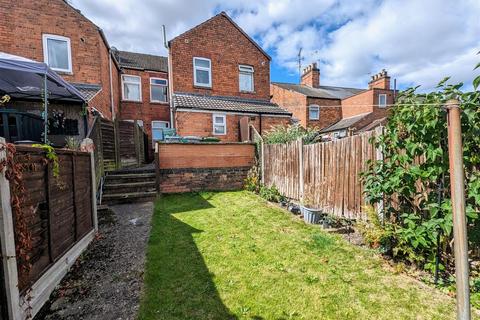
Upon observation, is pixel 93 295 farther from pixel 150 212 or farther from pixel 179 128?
pixel 179 128

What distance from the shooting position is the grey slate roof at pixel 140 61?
16.6 meters

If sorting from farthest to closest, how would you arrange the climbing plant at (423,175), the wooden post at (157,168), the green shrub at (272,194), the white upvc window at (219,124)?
the white upvc window at (219,124)
the wooden post at (157,168)
the green shrub at (272,194)
the climbing plant at (423,175)

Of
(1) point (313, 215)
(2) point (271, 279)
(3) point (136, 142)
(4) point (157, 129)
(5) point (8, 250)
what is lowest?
(2) point (271, 279)

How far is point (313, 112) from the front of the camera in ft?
74.6

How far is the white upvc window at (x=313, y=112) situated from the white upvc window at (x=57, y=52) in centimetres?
1853

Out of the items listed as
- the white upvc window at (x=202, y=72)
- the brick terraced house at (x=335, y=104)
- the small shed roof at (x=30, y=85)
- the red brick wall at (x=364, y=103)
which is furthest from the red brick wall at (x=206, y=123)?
the red brick wall at (x=364, y=103)

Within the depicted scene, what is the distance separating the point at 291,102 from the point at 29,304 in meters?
23.2

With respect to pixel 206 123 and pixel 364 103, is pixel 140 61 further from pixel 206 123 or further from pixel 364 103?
pixel 364 103

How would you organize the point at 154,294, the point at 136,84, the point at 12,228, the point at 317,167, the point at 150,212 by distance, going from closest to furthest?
1. the point at 12,228
2. the point at 154,294
3. the point at 317,167
4. the point at 150,212
5. the point at 136,84

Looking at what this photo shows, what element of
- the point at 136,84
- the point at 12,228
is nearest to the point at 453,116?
the point at 12,228

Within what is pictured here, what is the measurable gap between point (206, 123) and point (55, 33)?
764 cm

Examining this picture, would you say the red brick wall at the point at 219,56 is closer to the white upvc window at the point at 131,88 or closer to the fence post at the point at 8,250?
the white upvc window at the point at 131,88

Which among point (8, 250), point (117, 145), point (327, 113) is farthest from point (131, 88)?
point (327, 113)

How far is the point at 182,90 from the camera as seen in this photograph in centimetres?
1295
